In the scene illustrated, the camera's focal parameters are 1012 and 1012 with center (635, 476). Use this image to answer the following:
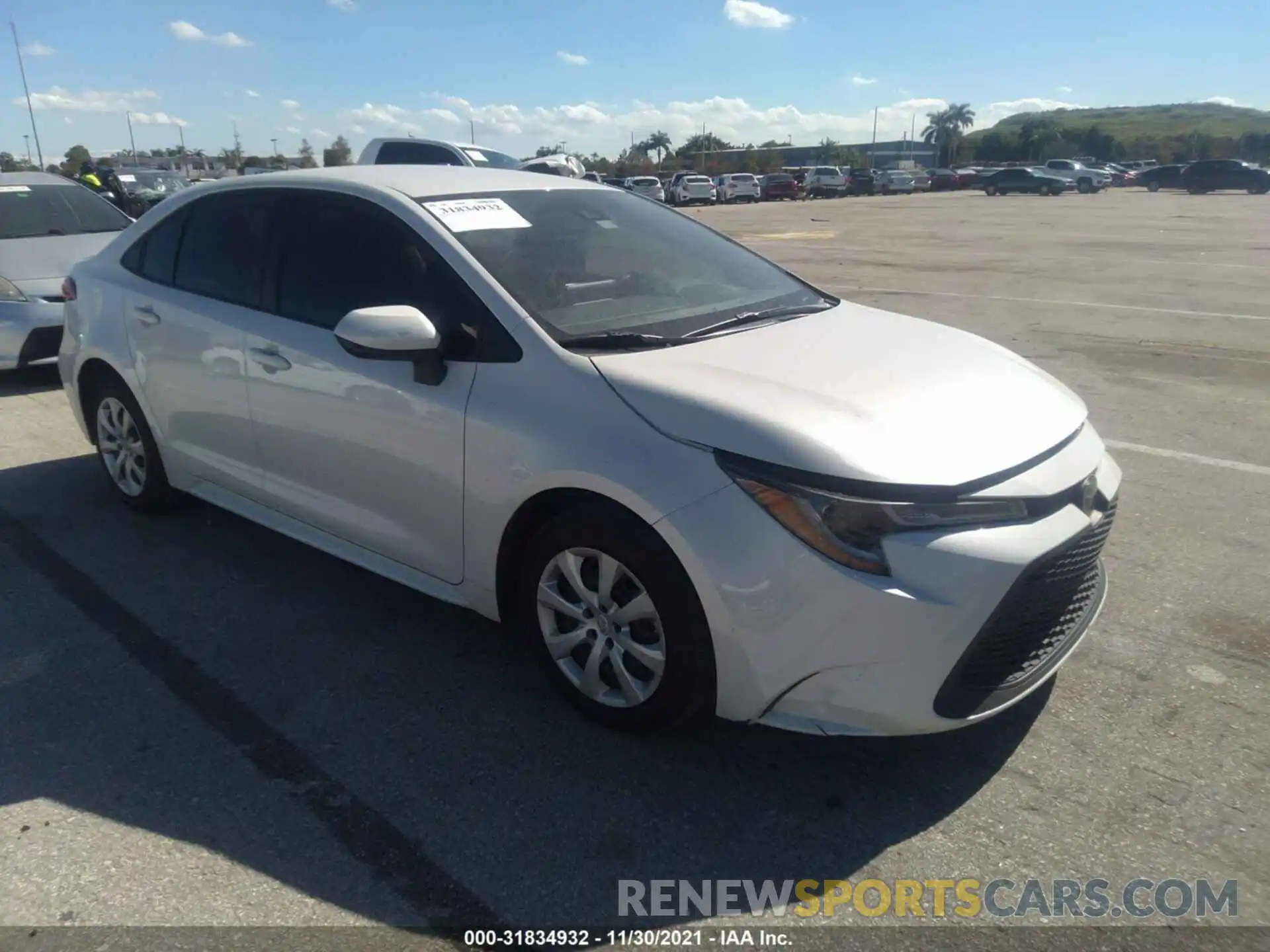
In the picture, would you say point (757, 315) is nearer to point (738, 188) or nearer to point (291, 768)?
point (291, 768)

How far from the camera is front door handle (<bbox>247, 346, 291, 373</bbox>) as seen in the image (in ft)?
12.9

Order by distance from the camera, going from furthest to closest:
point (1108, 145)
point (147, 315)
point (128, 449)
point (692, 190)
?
point (1108, 145) → point (692, 190) → point (128, 449) → point (147, 315)

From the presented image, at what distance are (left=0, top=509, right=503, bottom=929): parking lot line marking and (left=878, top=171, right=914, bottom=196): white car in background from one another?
5930cm

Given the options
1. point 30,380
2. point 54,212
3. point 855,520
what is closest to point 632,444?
point 855,520

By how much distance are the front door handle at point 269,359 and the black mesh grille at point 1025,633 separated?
270cm

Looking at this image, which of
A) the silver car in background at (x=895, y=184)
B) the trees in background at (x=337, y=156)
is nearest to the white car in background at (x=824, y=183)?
the silver car in background at (x=895, y=184)

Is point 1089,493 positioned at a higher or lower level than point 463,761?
higher

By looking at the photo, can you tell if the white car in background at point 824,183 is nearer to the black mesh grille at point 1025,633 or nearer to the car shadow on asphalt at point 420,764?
the car shadow on asphalt at point 420,764

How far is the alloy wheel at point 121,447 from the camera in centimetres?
506

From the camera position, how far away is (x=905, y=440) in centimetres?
279

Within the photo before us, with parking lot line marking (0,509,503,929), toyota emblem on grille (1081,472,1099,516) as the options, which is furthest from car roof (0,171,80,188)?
toyota emblem on grille (1081,472,1099,516)

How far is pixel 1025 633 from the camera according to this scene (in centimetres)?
277

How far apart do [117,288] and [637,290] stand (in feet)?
9.19

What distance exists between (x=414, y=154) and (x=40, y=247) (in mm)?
6396
